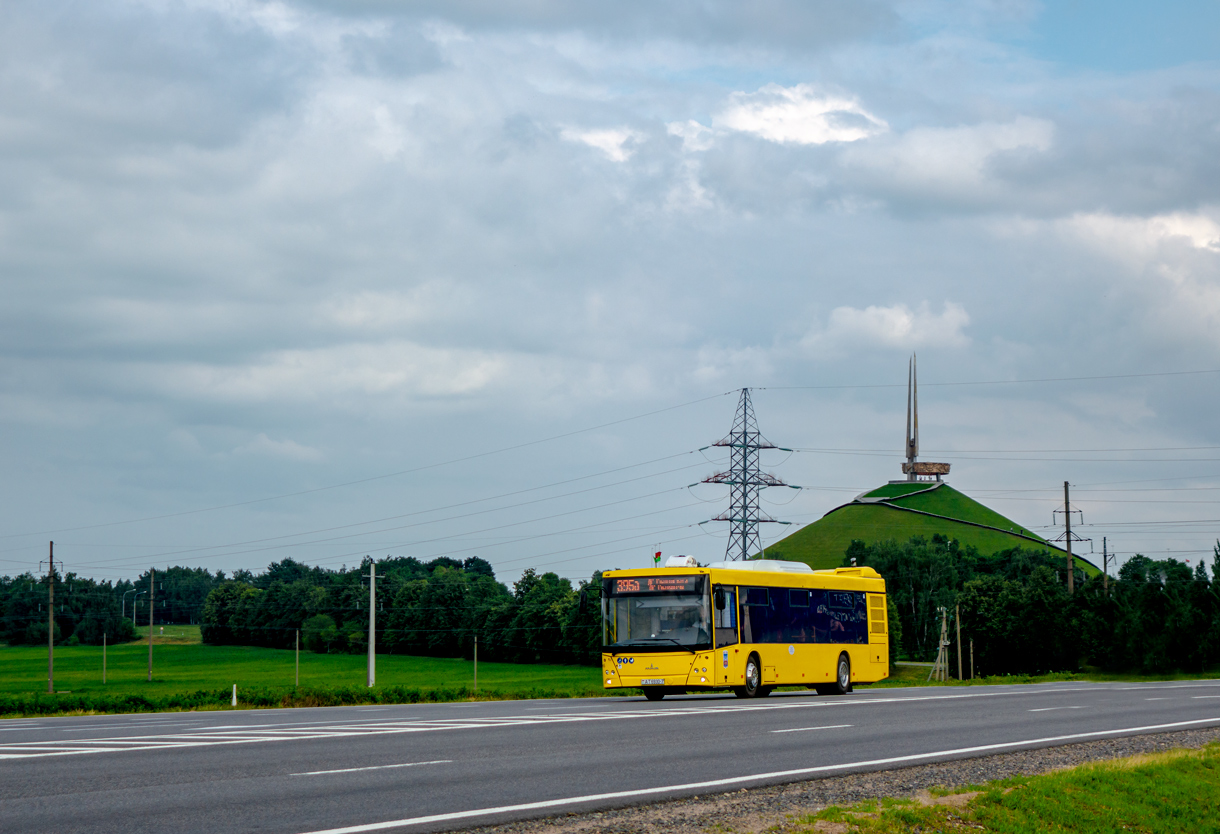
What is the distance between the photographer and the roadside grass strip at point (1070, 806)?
11.6 m

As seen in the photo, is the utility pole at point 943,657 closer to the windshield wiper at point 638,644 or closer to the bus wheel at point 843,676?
the bus wheel at point 843,676

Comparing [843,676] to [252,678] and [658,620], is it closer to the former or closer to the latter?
[658,620]

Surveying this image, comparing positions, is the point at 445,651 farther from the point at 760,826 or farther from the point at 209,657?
the point at 760,826

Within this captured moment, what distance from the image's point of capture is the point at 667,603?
103ft

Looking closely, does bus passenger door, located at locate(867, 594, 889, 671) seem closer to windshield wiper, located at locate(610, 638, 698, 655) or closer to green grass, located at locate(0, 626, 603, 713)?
windshield wiper, located at locate(610, 638, 698, 655)

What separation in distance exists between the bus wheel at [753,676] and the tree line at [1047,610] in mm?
31141

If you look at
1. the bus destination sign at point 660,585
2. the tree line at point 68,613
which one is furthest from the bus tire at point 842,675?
the tree line at point 68,613

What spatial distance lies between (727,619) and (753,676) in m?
2.06

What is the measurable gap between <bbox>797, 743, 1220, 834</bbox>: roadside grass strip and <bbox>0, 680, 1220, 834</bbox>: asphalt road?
184 cm

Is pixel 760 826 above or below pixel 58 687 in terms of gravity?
above

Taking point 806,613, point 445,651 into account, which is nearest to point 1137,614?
A: point 806,613

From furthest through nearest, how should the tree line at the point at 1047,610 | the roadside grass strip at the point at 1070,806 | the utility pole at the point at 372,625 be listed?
the tree line at the point at 1047,610 → the utility pole at the point at 372,625 → the roadside grass strip at the point at 1070,806

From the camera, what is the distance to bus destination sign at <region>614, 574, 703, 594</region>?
1241 inches

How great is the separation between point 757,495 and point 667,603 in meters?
64.8
